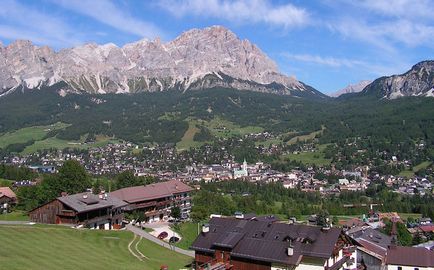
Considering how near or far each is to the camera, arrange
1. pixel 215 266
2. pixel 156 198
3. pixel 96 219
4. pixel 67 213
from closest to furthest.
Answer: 1. pixel 215 266
2. pixel 67 213
3. pixel 96 219
4. pixel 156 198

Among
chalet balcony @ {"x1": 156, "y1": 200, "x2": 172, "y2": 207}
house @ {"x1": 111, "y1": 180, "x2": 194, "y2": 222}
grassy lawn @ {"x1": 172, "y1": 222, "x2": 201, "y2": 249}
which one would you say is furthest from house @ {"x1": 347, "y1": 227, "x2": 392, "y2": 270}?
chalet balcony @ {"x1": 156, "y1": 200, "x2": 172, "y2": 207}

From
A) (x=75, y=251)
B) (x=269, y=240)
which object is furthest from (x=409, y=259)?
(x=75, y=251)

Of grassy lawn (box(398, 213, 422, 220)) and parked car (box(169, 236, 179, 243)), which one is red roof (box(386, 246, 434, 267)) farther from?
grassy lawn (box(398, 213, 422, 220))

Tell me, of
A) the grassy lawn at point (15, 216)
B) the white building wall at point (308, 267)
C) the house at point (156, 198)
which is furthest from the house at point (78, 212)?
the white building wall at point (308, 267)

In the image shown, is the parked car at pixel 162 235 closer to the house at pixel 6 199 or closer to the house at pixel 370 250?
the house at pixel 370 250

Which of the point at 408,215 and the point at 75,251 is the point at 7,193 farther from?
the point at 408,215

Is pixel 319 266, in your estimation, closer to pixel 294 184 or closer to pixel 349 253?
A: pixel 349 253
